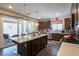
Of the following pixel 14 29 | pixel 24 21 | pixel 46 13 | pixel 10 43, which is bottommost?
pixel 10 43

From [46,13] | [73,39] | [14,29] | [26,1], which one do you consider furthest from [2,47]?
[73,39]

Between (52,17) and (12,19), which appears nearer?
(12,19)

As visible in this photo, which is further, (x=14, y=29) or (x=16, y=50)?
(x=16, y=50)

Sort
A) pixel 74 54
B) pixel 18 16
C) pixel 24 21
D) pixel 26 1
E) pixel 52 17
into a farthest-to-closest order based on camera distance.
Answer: pixel 52 17, pixel 24 21, pixel 18 16, pixel 26 1, pixel 74 54

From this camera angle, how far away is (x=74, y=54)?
6.17 feet

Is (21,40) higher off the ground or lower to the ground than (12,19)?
lower

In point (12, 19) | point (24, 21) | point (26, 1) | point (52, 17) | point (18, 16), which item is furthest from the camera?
point (52, 17)

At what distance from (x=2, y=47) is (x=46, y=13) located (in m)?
1.45

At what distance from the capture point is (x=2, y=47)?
252 cm

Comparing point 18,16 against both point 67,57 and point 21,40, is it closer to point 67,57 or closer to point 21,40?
point 21,40

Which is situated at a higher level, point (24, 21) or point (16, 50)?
point (24, 21)

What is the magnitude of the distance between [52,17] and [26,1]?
1.06 metres

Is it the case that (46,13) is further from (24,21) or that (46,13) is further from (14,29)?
(14,29)

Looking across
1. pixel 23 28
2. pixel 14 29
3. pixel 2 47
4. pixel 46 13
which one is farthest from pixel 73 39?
pixel 2 47
